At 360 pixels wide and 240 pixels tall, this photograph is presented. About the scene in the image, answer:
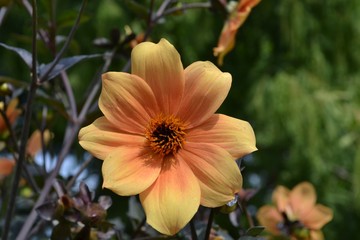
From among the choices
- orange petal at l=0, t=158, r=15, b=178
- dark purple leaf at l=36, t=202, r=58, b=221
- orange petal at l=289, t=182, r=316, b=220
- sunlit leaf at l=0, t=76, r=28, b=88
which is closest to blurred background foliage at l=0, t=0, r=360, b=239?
orange petal at l=289, t=182, r=316, b=220

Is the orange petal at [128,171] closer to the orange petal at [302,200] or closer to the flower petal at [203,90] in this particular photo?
the flower petal at [203,90]

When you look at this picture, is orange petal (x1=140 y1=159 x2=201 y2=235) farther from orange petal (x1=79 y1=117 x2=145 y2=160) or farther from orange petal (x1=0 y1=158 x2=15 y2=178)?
orange petal (x1=0 y1=158 x2=15 y2=178)

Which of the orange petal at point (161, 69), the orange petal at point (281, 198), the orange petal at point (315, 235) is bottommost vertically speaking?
the orange petal at point (281, 198)

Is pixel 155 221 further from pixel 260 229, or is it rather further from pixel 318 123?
pixel 318 123

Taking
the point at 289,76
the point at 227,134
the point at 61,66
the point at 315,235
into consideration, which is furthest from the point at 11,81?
the point at 289,76

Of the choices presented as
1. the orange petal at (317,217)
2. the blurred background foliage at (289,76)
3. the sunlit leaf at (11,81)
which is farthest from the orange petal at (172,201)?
the blurred background foliage at (289,76)

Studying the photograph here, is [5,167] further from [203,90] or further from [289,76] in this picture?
[289,76]

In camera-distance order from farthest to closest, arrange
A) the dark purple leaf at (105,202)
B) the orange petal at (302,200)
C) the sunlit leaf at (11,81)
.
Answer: the orange petal at (302,200) → the sunlit leaf at (11,81) → the dark purple leaf at (105,202)
